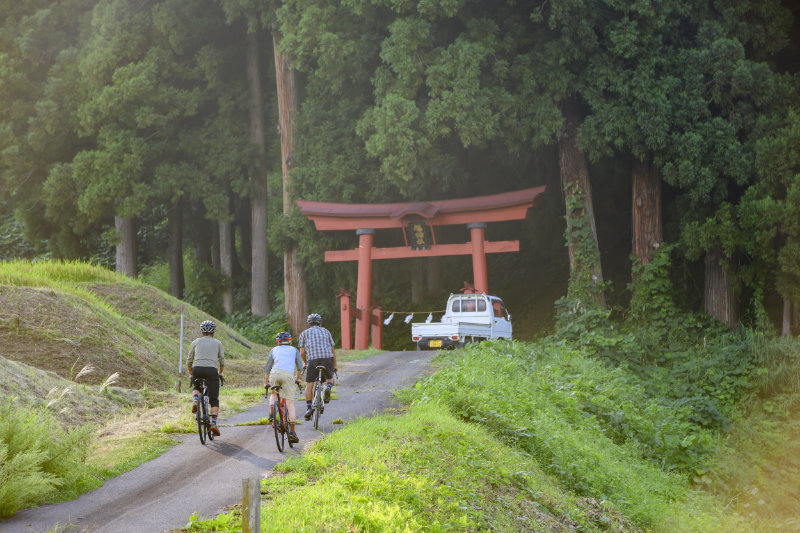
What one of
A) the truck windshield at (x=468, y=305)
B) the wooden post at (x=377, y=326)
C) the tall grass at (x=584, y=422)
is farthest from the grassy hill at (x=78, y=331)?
the truck windshield at (x=468, y=305)

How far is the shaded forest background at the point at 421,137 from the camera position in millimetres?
22531

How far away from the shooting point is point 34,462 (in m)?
7.91

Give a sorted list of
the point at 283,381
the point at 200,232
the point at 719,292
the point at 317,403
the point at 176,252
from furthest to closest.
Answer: the point at 200,232 < the point at 176,252 < the point at 719,292 < the point at 317,403 < the point at 283,381

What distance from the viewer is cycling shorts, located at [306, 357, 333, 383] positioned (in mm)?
11828

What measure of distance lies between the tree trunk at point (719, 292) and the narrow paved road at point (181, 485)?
1298 centimetres

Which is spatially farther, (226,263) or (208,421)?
(226,263)

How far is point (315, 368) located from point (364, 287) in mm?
14203

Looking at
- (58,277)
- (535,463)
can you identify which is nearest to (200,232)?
(58,277)

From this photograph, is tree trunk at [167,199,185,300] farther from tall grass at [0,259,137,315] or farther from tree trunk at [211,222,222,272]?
tall grass at [0,259,137,315]

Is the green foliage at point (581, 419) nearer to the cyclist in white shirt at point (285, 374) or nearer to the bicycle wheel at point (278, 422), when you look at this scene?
the cyclist in white shirt at point (285, 374)

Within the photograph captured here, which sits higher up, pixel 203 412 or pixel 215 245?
pixel 215 245

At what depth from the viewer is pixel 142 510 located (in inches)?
301

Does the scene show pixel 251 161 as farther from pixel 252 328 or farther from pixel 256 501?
pixel 256 501

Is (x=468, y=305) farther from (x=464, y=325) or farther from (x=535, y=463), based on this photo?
(x=535, y=463)
